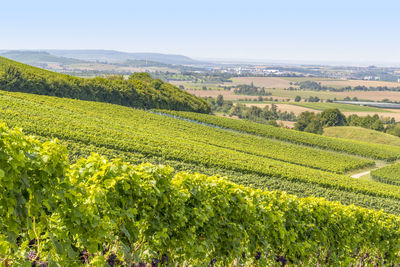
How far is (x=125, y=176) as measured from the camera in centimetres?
543

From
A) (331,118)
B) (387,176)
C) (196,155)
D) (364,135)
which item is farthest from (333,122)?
(196,155)

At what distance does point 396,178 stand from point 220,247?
53253mm

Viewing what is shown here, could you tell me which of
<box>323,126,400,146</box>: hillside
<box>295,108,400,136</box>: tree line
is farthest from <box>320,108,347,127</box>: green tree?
<box>323,126,400,146</box>: hillside

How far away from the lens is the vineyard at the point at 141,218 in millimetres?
4414

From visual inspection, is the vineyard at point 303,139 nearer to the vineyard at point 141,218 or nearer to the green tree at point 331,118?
the green tree at point 331,118

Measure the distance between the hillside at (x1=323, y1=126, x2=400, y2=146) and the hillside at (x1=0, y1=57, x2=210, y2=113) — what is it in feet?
141

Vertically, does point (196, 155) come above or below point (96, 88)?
below

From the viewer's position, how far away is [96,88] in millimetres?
71438

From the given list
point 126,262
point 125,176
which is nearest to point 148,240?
point 126,262

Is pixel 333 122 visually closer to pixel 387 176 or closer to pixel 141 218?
pixel 387 176

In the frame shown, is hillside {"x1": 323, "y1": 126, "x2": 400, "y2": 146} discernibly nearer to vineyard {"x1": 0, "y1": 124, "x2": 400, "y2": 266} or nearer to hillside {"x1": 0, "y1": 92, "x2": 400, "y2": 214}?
hillside {"x1": 0, "y1": 92, "x2": 400, "y2": 214}

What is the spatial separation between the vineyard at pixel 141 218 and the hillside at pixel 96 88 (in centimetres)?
6269

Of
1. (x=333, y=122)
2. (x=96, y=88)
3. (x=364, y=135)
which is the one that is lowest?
(x=364, y=135)

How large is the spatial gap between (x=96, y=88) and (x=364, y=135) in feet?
248
